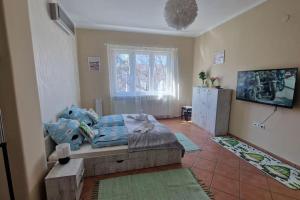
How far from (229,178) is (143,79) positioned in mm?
3214

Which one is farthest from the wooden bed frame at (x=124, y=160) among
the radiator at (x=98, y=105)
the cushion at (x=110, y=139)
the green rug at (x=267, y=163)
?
the radiator at (x=98, y=105)

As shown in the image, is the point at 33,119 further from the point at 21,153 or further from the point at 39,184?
the point at 39,184

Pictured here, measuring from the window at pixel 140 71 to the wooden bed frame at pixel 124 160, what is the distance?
8.14ft

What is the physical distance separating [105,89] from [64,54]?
4.92 feet

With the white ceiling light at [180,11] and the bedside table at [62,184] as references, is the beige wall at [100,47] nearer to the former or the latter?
the white ceiling light at [180,11]

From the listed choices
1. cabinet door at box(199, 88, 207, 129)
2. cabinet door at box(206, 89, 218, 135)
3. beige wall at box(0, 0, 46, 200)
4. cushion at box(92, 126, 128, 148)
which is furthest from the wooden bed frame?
cabinet door at box(199, 88, 207, 129)

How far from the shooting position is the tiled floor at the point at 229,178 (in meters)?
1.75

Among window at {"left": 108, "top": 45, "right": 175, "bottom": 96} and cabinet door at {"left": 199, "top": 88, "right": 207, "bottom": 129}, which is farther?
window at {"left": 108, "top": 45, "right": 175, "bottom": 96}

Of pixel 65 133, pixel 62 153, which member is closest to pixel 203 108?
pixel 65 133

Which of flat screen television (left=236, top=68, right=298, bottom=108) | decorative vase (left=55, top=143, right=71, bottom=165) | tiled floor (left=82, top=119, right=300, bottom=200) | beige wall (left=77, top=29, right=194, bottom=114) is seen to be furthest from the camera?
beige wall (left=77, top=29, right=194, bottom=114)

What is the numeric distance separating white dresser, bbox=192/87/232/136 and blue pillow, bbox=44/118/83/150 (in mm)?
2764

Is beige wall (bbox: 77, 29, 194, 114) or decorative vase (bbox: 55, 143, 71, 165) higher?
beige wall (bbox: 77, 29, 194, 114)

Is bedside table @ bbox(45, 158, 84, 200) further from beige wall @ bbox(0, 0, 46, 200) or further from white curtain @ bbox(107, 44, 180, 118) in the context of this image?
white curtain @ bbox(107, 44, 180, 118)

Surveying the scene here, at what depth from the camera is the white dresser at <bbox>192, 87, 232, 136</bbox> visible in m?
3.37
